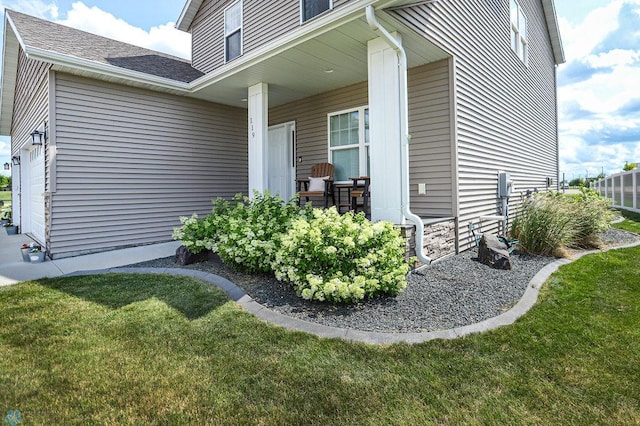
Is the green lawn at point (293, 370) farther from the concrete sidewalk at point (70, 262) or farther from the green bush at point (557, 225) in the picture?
the green bush at point (557, 225)

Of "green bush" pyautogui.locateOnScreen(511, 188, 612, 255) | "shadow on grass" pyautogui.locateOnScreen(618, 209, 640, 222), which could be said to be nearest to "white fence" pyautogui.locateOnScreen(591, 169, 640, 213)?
"shadow on grass" pyautogui.locateOnScreen(618, 209, 640, 222)

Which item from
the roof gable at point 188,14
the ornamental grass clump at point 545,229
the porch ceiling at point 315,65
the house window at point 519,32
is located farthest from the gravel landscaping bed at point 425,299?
the roof gable at point 188,14

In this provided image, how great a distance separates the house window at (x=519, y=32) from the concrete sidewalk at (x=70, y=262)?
879 centimetres

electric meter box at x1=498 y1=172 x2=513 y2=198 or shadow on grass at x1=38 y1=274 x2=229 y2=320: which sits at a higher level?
electric meter box at x1=498 y1=172 x2=513 y2=198

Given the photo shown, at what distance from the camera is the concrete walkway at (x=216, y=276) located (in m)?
2.55

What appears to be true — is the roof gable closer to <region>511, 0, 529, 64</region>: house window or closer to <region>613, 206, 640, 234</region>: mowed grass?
<region>511, 0, 529, 64</region>: house window

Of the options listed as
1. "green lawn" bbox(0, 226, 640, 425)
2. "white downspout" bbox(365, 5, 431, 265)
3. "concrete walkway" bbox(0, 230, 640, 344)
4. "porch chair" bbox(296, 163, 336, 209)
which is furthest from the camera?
"porch chair" bbox(296, 163, 336, 209)

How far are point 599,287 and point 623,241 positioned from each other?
3589mm

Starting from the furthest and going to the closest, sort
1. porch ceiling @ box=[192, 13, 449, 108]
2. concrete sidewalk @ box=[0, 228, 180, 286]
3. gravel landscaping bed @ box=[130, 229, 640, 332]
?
concrete sidewalk @ box=[0, 228, 180, 286], porch ceiling @ box=[192, 13, 449, 108], gravel landscaping bed @ box=[130, 229, 640, 332]

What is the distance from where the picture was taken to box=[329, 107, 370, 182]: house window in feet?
20.0

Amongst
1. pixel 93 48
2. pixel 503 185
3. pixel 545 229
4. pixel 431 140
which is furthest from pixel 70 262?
pixel 503 185

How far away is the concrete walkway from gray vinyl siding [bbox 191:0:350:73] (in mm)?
4376

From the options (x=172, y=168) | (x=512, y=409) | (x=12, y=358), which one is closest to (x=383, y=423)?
(x=512, y=409)

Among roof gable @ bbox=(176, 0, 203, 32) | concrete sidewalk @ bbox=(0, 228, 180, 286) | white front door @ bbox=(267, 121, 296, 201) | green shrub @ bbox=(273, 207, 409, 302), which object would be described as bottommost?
concrete sidewalk @ bbox=(0, 228, 180, 286)
